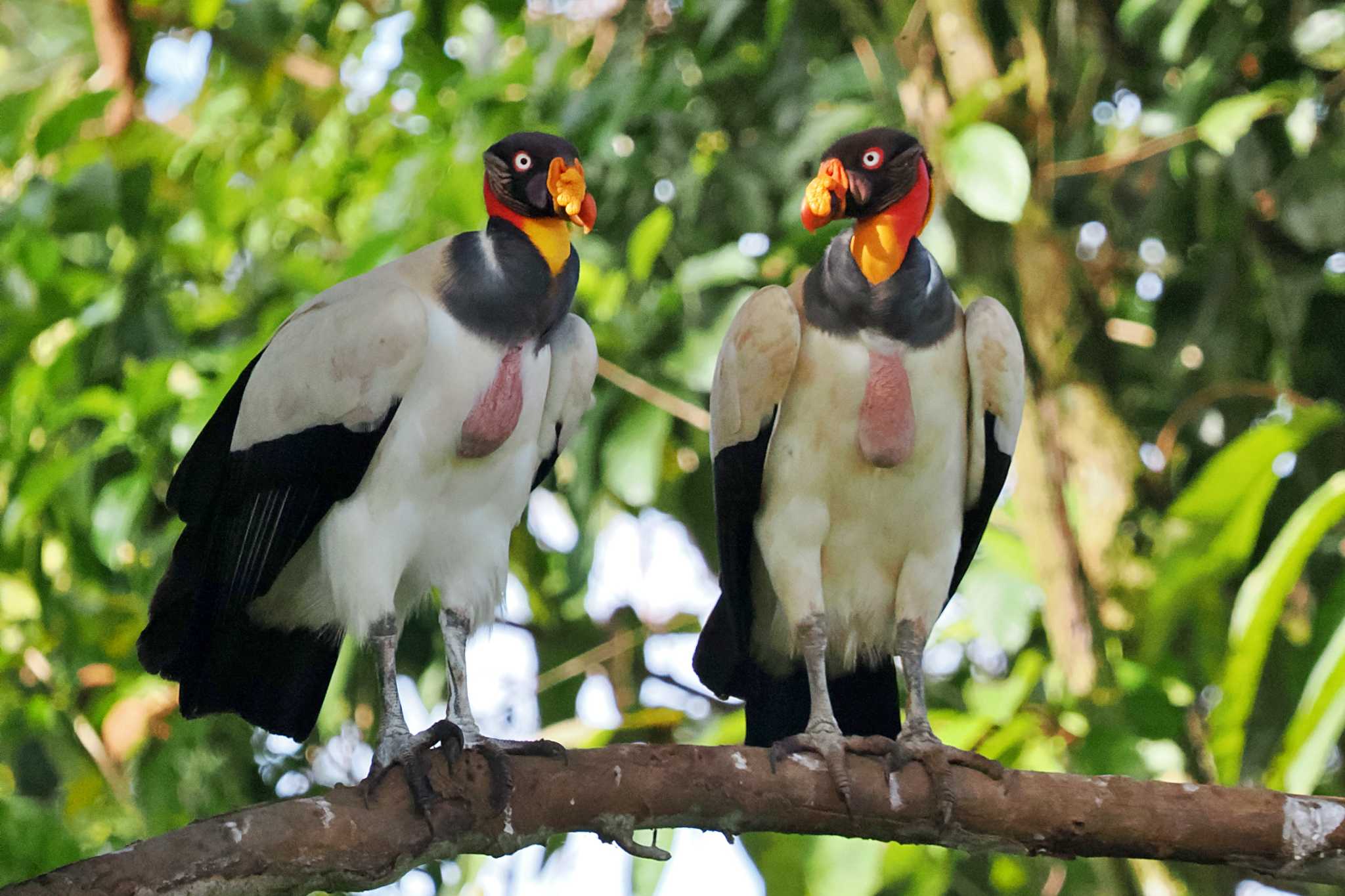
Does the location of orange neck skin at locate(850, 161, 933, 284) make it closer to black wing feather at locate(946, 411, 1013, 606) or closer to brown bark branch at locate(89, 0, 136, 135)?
black wing feather at locate(946, 411, 1013, 606)

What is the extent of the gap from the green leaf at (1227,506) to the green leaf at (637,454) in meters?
1.38

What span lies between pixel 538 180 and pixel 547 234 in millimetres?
118

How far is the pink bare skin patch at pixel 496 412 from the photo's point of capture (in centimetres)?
328

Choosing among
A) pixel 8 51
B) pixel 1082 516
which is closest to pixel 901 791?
pixel 1082 516

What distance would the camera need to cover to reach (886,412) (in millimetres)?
3516

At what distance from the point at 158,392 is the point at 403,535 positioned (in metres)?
1.50

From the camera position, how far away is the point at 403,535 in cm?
334

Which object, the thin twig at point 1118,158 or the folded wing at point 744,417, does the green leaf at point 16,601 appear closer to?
the folded wing at point 744,417

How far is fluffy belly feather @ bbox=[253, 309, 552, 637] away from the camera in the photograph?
3.28 meters

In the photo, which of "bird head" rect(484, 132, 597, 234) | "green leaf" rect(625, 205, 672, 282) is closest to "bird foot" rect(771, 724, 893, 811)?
"bird head" rect(484, 132, 597, 234)


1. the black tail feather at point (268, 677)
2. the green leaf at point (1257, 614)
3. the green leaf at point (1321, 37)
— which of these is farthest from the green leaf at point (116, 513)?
the green leaf at point (1321, 37)

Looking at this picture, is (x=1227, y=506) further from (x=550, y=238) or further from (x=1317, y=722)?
(x=550, y=238)

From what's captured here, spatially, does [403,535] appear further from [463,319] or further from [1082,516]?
[1082,516]

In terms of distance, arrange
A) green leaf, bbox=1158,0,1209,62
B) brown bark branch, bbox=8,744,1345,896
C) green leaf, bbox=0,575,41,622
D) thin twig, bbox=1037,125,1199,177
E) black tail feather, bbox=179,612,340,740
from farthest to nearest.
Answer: green leaf, bbox=0,575,41,622 → thin twig, bbox=1037,125,1199,177 → green leaf, bbox=1158,0,1209,62 → black tail feather, bbox=179,612,340,740 → brown bark branch, bbox=8,744,1345,896
